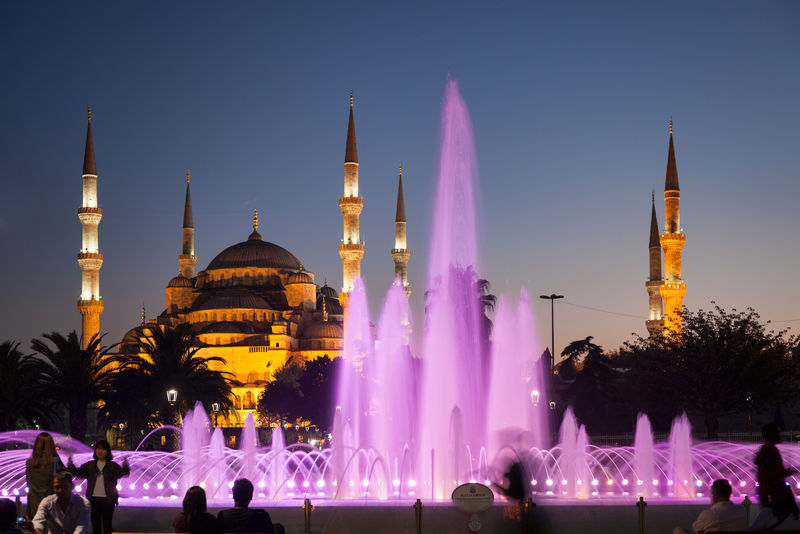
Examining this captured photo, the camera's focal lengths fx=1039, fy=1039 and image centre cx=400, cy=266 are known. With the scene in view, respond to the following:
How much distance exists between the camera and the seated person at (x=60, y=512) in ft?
25.5

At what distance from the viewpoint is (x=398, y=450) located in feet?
66.4

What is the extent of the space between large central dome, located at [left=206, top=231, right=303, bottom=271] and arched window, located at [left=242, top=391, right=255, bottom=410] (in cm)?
1600

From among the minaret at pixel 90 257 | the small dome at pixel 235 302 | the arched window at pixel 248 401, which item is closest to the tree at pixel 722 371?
the minaret at pixel 90 257

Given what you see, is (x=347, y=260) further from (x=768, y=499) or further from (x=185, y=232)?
(x=768, y=499)

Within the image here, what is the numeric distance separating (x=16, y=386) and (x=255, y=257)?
5780cm

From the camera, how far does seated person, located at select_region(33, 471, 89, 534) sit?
25.5ft

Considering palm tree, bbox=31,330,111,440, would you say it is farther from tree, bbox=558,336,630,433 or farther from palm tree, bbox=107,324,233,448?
tree, bbox=558,336,630,433

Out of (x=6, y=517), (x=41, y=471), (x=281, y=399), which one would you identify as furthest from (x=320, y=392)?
(x=6, y=517)

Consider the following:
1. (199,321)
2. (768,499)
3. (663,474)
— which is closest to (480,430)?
(663,474)

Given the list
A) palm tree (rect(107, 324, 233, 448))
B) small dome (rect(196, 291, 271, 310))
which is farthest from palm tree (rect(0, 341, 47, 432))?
small dome (rect(196, 291, 271, 310))

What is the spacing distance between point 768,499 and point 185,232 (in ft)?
262

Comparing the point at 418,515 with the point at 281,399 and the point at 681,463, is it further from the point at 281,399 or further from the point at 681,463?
the point at 281,399

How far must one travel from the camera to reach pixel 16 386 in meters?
29.0

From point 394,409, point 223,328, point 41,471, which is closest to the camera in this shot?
point 41,471
